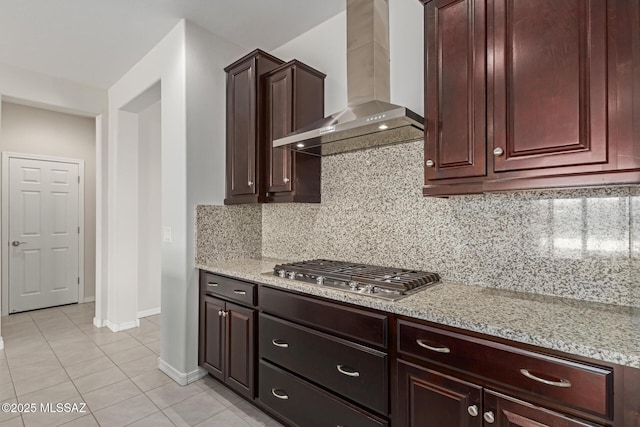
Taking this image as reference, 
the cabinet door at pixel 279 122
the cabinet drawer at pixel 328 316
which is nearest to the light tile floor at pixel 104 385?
the cabinet drawer at pixel 328 316

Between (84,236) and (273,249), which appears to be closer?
(273,249)

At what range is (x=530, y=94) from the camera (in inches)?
52.7

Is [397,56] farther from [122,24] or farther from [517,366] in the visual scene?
[122,24]

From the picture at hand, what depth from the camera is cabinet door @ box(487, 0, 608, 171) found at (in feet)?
3.92

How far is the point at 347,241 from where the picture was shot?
246cm

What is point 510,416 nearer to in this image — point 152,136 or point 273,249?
point 273,249

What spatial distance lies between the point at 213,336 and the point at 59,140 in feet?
13.9

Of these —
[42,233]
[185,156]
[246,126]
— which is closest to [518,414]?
[246,126]

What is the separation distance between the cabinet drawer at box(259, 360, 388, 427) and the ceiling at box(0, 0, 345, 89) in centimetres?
259

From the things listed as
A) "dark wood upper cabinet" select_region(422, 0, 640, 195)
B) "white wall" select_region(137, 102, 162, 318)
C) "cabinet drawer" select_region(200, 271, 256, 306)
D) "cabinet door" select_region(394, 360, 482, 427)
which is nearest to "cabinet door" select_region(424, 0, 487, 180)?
"dark wood upper cabinet" select_region(422, 0, 640, 195)

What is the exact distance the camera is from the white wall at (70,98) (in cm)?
332

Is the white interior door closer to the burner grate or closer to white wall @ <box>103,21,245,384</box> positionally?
white wall @ <box>103,21,245,384</box>

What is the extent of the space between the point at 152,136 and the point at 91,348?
2.61 meters

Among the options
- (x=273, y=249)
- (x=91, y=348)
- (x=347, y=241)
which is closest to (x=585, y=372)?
(x=347, y=241)
